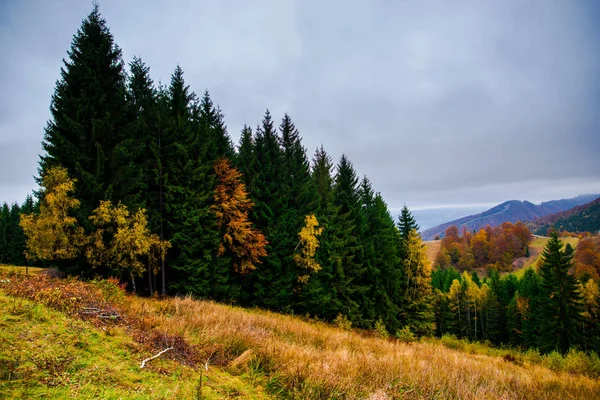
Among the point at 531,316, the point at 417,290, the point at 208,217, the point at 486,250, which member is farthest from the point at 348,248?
the point at 486,250

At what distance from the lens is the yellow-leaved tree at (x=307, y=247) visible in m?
23.1

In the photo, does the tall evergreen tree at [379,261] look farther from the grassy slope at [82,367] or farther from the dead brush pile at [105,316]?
the grassy slope at [82,367]

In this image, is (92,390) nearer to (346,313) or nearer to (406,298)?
(346,313)

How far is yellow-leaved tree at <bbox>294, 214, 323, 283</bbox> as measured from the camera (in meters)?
23.1

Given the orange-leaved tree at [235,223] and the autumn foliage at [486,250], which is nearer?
the orange-leaved tree at [235,223]

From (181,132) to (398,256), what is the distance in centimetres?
2611

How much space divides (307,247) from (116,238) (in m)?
13.6

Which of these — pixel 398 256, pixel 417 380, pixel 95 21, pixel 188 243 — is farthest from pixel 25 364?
pixel 398 256

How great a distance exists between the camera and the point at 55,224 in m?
13.9

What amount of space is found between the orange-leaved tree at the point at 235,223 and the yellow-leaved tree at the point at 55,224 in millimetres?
8021

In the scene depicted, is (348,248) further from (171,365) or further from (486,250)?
(486,250)

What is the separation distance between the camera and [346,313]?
1034 inches

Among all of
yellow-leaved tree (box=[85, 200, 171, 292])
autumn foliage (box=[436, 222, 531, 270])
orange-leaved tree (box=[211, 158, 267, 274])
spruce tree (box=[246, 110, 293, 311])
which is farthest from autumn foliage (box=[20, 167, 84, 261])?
autumn foliage (box=[436, 222, 531, 270])

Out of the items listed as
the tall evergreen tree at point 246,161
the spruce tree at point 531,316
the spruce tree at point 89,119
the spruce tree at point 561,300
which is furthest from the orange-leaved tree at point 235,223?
the spruce tree at point 531,316
